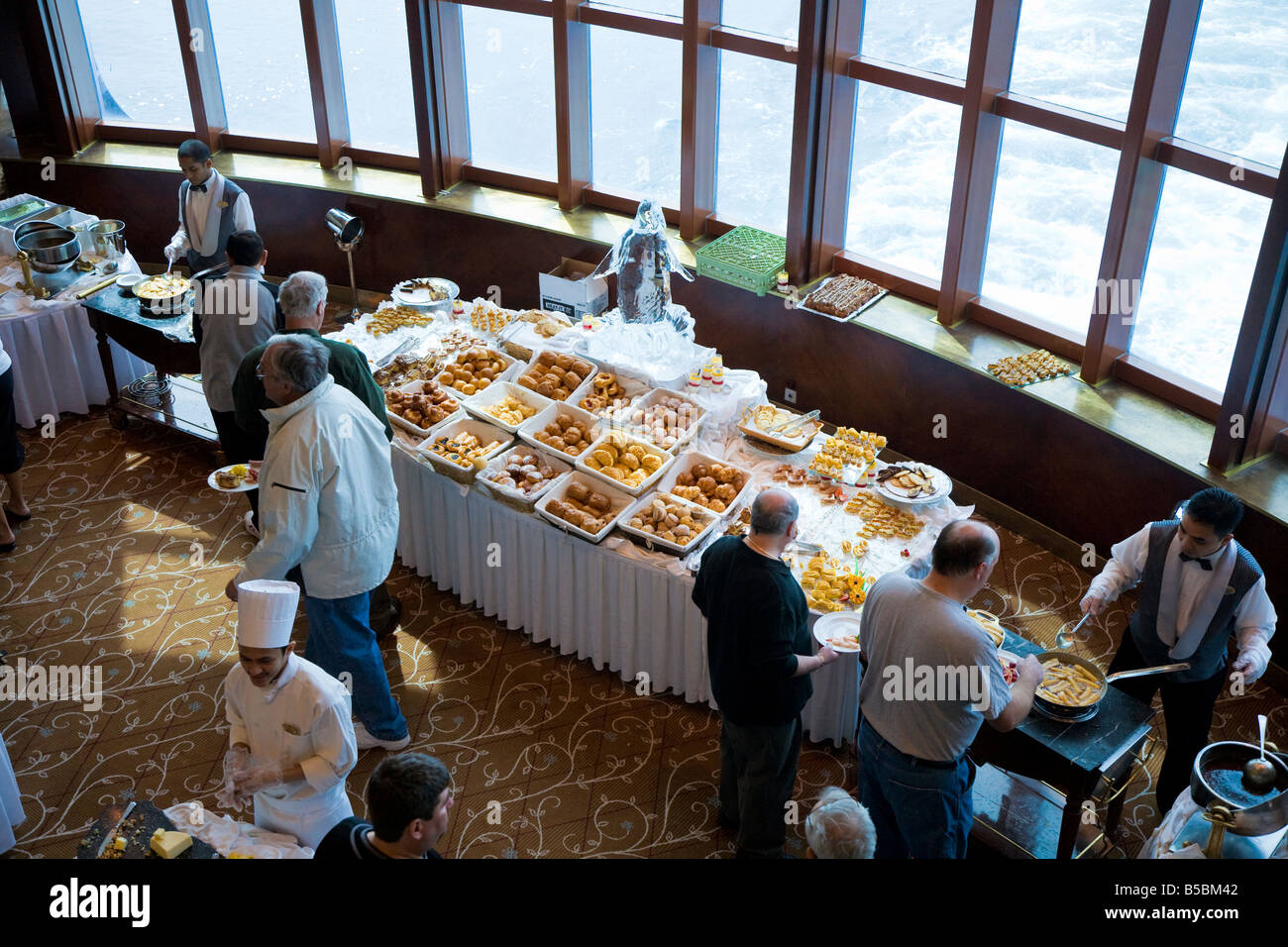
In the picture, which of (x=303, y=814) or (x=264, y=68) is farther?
(x=264, y=68)

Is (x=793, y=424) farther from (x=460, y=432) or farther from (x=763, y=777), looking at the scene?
(x=763, y=777)

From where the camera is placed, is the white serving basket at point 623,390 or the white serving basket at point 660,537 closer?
the white serving basket at point 660,537

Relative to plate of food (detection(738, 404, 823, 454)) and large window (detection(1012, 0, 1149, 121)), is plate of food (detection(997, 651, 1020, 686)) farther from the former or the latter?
large window (detection(1012, 0, 1149, 121))

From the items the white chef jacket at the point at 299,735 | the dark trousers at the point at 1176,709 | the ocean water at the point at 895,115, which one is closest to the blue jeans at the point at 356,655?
the white chef jacket at the point at 299,735

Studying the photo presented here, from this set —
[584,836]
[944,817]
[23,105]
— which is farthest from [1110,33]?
[23,105]

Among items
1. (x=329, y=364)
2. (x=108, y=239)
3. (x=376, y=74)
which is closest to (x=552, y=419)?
(x=329, y=364)

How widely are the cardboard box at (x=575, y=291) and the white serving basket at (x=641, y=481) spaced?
1.94m

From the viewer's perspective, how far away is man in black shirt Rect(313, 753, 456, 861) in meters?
2.71

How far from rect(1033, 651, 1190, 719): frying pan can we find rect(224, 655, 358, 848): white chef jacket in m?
2.10

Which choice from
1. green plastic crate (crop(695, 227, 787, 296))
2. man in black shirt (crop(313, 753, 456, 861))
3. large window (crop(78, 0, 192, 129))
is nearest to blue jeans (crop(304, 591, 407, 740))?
man in black shirt (crop(313, 753, 456, 861))

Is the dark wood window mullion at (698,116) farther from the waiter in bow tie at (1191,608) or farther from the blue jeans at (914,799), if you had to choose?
the blue jeans at (914,799)

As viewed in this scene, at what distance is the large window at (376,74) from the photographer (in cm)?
782

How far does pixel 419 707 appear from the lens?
16.6ft

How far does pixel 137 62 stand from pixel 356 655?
19.6ft
